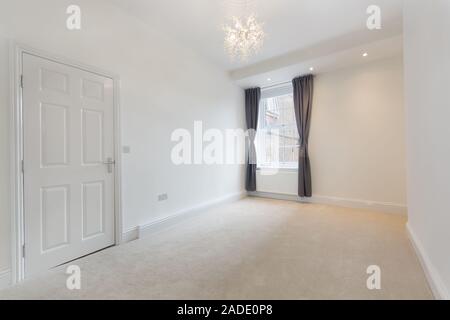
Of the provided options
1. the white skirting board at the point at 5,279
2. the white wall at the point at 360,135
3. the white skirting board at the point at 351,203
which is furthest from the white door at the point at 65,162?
the white wall at the point at 360,135

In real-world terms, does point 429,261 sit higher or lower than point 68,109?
lower

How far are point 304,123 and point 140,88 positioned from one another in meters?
3.30

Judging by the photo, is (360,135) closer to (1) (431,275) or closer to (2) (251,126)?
(2) (251,126)

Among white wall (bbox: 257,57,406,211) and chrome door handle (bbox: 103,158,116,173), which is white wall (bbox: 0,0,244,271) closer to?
chrome door handle (bbox: 103,158,116,173)

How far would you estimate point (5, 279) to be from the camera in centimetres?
175

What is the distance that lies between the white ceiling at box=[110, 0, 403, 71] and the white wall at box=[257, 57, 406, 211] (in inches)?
36.3

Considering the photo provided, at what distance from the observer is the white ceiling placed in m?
2.61

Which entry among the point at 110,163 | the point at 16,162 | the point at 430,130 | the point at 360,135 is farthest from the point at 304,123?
the point at 16,162

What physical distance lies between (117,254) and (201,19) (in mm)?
3234

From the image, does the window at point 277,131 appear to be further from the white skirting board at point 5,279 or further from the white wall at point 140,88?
the white skirting board at point 5,279

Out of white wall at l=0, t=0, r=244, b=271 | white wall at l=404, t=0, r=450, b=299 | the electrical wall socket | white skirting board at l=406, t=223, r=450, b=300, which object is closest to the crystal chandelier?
white wall at l=0, t=0, r=244, b=271

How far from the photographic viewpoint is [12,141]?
1.80 m
